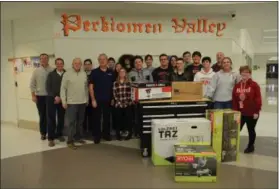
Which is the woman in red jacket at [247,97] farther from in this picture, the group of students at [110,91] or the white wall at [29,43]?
the white wall at [29,43]

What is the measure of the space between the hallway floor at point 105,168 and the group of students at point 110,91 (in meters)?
0.30

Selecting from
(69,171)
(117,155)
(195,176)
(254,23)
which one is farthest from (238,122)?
(254,23)

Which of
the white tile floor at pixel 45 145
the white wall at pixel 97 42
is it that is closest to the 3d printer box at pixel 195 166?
the white tile floor at pixel 45 145

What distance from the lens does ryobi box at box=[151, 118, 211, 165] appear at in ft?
10.8

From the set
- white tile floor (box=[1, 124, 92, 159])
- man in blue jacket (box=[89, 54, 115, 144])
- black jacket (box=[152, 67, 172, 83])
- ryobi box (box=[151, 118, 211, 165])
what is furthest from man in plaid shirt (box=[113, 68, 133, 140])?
ryobi box (box=[151, 118, 211, 165])

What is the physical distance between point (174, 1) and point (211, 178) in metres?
2.90

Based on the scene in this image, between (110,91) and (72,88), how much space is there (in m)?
0.61

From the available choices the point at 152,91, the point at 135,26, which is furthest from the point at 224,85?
the point at 135,26

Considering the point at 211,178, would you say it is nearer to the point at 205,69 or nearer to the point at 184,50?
the point at 205,69

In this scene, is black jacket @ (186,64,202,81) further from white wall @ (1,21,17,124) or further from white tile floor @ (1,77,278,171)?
white wall @ (1,21,17,124)

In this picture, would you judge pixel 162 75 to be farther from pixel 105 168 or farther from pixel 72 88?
pixel 105 168

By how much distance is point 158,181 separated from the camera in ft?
9.48

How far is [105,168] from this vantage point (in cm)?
329

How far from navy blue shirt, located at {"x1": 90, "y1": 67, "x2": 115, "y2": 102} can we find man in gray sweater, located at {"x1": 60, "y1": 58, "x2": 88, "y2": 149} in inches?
5.9
